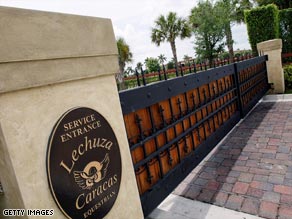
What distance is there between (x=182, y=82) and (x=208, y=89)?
122 centimetres

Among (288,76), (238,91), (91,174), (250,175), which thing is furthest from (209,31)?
(91,174)

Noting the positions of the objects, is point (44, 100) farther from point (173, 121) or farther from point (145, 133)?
point (173, 121)

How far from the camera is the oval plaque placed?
1.48m

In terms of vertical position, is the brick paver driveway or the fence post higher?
the fence post

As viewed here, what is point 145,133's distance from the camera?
Result: 112 inches

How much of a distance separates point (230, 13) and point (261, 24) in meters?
10.9

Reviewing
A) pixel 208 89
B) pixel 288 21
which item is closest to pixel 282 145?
pixel 208 89

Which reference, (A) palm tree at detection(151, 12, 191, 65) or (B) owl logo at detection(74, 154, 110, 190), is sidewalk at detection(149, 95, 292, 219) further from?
(A) palm tree at detection(151, 12, 191, 65)

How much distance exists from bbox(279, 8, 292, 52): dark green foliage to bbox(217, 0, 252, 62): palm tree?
12.9 feet

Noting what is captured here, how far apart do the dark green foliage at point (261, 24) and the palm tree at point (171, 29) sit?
45.0 feet

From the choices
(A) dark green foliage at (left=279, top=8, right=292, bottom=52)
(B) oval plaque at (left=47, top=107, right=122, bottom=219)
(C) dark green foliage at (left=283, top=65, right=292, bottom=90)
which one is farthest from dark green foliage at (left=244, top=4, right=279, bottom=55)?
(B) oval plaque at (left=47, top=107, right=122, bottom=219)
